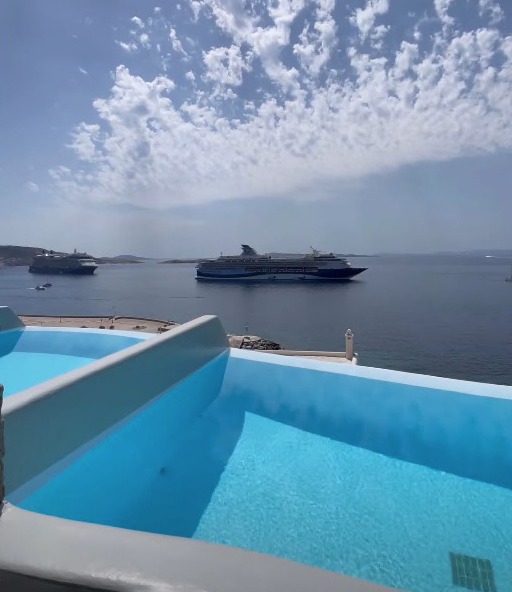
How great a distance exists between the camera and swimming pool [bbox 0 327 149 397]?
5000mm

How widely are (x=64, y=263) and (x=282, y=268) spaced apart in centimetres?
4613

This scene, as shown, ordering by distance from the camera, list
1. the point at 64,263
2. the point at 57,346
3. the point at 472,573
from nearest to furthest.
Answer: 1. the point at 472,573
2. the point at 57,346
3. the point at 64,263

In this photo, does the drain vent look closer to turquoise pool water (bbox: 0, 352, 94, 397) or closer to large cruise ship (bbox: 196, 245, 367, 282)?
turquoise pool water (bbox: 0, 352, 94, 397)

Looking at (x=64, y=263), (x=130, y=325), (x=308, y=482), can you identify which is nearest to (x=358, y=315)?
(x=130, y=325)

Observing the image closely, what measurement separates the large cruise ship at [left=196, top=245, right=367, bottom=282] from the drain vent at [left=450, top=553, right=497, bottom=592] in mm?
57796

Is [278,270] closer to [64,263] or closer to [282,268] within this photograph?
[282,268]

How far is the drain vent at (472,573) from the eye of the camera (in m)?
1.85

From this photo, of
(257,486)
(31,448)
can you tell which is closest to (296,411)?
(257,486)

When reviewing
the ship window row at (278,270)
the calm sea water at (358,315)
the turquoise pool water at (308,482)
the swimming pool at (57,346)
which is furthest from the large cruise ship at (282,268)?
the turquoise pool water at (308,482)

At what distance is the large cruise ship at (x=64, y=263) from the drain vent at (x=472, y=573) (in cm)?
8703

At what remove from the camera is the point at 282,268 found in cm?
6075

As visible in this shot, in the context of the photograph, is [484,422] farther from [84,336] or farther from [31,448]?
[84,336]

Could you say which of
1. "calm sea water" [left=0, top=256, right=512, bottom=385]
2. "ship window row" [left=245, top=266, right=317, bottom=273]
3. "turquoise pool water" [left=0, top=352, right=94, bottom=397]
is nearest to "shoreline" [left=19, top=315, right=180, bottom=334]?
"calm sea water" [left=0, top=256, right=512, bottom=385]

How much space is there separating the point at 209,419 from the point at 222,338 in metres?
0.99
